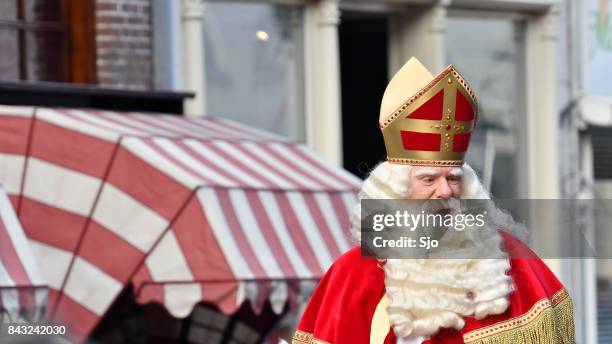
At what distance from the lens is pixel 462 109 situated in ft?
18.9

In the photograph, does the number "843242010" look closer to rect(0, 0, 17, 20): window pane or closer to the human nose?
the human nose

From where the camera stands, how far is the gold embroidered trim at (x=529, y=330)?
5.50m

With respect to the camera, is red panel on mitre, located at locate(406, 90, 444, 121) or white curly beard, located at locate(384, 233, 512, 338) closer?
white curly beard, located at locate(384, 233, 512, 338)

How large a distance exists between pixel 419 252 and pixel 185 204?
486 centimetres

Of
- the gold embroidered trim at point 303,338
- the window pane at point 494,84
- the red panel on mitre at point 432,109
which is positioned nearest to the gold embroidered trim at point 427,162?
the red panel on mitre at point 432,109

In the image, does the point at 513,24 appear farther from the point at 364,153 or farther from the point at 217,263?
the point at 217,263

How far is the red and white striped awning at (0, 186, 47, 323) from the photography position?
928cm

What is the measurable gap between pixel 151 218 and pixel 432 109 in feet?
16.1

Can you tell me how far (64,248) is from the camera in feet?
35.1

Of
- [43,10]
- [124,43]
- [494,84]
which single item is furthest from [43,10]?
[494,84]

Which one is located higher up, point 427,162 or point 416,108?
point 416,108

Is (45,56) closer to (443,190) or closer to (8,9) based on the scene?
(8,9)

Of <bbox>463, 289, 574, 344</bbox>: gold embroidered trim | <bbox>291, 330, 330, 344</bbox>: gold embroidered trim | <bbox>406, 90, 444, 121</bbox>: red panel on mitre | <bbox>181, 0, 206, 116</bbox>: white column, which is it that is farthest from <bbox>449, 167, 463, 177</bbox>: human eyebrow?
<bbox>181, 0, 206, 116</bbox>: white column

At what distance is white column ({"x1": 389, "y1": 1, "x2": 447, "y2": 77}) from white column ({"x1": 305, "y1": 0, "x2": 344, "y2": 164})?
90 centimetres
